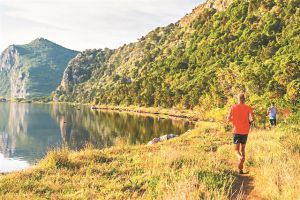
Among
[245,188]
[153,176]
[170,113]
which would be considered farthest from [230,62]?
[245,188]

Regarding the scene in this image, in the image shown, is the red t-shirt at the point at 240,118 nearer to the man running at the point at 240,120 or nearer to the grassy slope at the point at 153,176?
the man running at the point at 240,120

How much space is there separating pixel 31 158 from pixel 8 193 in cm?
3559

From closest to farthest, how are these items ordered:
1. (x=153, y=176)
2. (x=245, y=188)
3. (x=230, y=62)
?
1. (x=245, y=188)
2. (x=153, y=176)
3. (x=230, y=62)

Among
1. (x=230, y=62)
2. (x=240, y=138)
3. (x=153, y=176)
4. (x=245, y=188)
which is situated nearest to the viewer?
(x=245, y=188)

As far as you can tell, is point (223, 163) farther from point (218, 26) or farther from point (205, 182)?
point (218, 26)

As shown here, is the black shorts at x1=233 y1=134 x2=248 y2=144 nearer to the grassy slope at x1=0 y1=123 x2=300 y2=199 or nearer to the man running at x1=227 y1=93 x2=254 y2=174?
the man running at x1=227 y1=93 x2=254 y2=174

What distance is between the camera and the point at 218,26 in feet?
536

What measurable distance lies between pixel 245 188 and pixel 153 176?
3294 millimetres

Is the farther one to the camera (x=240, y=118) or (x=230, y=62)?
(x=230, y=62)

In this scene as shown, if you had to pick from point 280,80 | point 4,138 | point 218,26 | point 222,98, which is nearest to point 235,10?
point 218,26

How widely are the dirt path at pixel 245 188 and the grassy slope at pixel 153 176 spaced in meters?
0.17

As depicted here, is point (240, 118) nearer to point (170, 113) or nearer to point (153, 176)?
point (153, 176)

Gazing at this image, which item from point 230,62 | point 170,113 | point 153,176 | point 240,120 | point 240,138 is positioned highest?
point 230,62

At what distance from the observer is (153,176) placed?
1434cm
